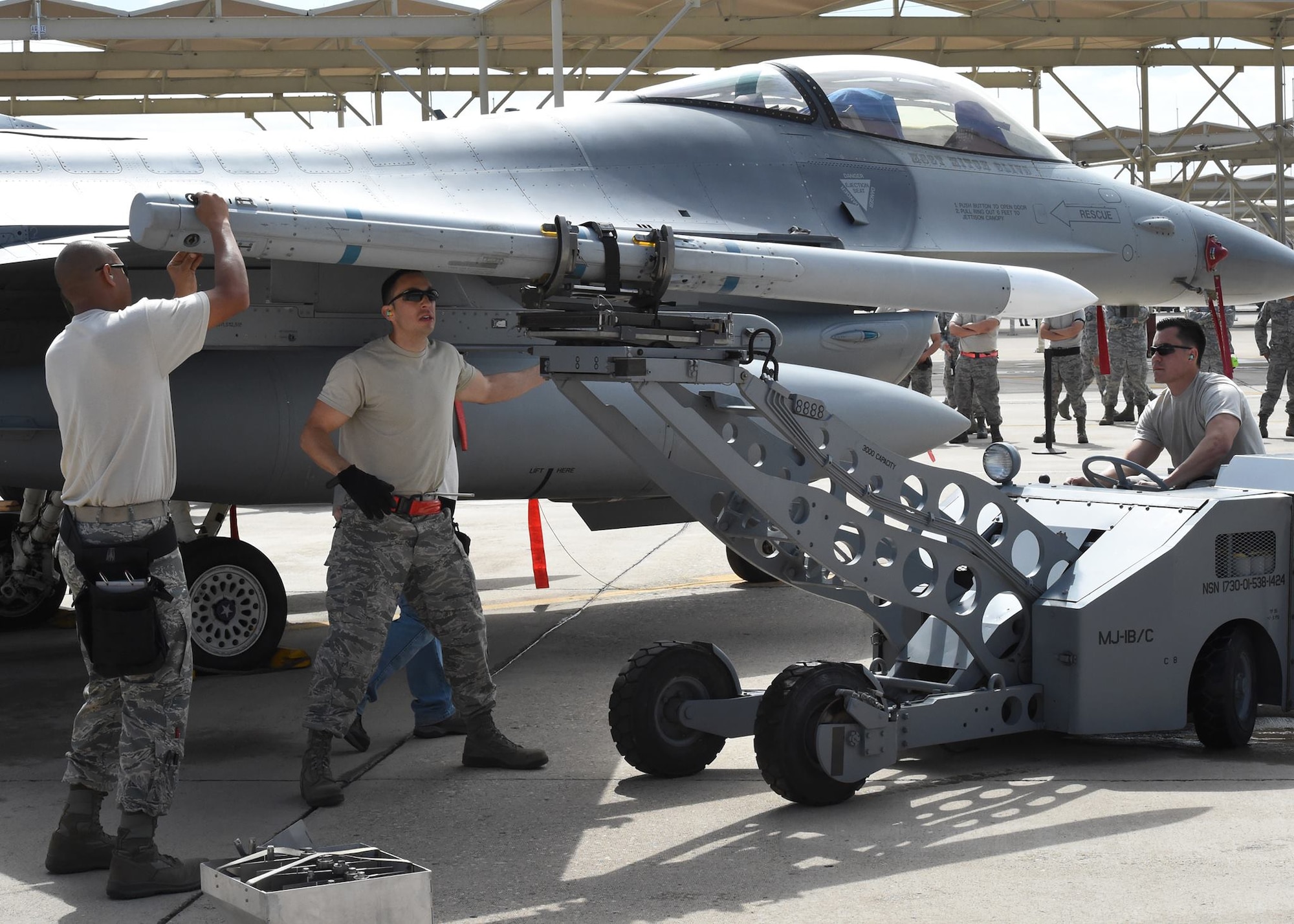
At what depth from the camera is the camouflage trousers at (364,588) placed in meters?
5.36

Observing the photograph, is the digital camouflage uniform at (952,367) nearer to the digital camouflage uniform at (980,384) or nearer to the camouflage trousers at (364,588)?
the digital camouflage uniform at (980,384)

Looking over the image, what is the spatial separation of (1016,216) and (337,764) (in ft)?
19.8

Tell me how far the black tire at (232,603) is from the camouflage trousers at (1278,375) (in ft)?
45.0

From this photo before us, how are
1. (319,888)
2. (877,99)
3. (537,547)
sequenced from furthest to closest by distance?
(537,547) < (877,99) < (319,888)

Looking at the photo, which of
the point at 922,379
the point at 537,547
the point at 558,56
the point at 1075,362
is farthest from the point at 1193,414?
the point at 1075,362

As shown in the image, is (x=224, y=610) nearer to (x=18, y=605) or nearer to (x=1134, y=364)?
(x=18, y=605)

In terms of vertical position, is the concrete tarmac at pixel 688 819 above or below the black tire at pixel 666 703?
below

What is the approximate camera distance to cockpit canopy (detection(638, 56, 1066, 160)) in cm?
911

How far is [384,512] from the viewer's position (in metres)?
5.28

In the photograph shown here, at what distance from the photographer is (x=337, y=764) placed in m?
5.96

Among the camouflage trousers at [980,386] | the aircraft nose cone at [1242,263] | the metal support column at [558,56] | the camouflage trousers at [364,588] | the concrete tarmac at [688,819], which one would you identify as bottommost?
the concrete tarmac at [688,819]

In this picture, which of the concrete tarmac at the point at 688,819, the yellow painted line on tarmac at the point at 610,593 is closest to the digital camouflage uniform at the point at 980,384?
the yellow painted line on tarmac at the point at 610,593

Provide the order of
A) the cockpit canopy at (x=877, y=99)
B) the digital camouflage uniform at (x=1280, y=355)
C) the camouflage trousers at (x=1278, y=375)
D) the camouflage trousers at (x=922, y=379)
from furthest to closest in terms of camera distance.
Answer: the camouflage trousers at (x=922, y=379), the camouflage trousers at (x=1278, y=375), the digital camouflage uniform at (x=1280, y=355), the cockpit canopy at (x=877, y=99)

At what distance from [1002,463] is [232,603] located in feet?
13.7
